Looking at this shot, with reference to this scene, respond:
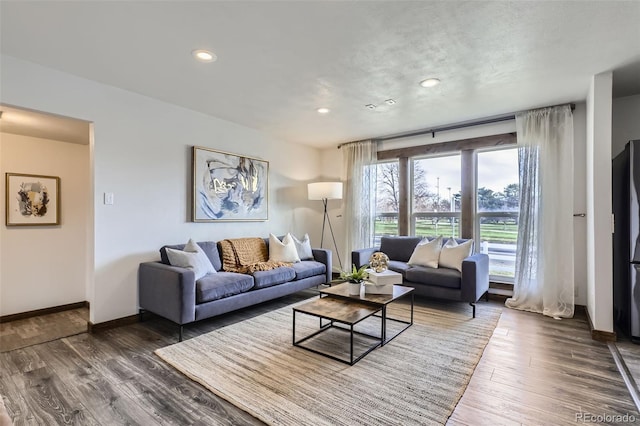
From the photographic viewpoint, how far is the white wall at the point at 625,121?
3318mm

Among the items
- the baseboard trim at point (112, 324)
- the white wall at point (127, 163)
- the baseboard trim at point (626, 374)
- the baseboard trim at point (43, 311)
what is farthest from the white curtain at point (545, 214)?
the baseboard trim at point (43, 311)

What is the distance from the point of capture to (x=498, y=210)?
13.8 ft

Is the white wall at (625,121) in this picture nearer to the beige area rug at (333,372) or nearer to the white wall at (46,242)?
the beige area rug at (333,372)

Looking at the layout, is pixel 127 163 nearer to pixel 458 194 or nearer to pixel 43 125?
pixel 43 125

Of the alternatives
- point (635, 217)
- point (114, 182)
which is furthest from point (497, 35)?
point (114, 182)

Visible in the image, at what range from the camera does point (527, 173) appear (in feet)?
12.4

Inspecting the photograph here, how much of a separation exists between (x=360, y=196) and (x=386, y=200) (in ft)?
1.47

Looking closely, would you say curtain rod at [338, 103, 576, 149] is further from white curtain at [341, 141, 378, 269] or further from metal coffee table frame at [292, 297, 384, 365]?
metal coffee table frame at [292, 297, 384, 365]

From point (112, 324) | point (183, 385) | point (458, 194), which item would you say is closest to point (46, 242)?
point (112, 324)

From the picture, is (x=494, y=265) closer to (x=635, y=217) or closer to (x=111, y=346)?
(x=635, y=217)

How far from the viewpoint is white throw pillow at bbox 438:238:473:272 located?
3.77 meters

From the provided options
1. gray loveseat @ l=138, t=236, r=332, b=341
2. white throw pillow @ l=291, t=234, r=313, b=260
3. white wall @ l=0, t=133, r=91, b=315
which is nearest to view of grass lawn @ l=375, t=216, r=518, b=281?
white throw pillow @ l=291, t=234, r=313, b=260

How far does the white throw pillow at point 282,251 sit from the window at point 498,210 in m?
2.59

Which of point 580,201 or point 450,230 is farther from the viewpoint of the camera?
point 450,230
